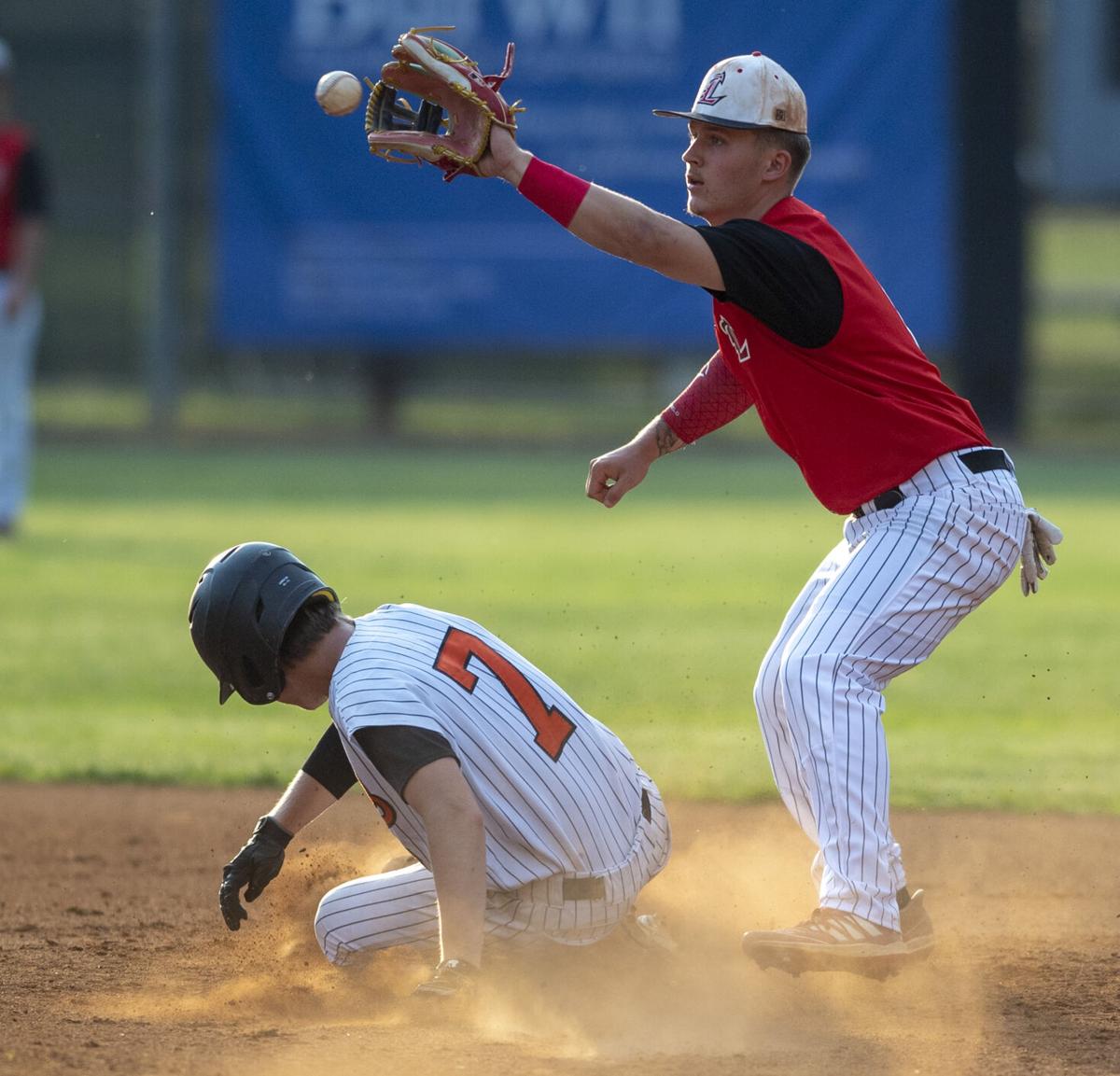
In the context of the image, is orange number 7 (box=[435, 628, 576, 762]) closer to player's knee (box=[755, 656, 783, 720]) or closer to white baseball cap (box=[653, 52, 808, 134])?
player's knee (box=[755, 656, 783, 720])

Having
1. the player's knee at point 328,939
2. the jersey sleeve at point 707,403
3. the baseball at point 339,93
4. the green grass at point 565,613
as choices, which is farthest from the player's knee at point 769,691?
the green grass at point 565,613

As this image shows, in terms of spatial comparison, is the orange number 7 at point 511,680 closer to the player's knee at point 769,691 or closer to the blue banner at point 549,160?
the player's knee at point 769,691

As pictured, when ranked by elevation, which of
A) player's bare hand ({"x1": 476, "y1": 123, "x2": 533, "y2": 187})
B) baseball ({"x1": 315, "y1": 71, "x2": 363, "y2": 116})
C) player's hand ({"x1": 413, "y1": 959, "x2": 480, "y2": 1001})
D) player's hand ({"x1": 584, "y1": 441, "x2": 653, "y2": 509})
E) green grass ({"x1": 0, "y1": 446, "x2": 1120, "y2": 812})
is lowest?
green grass ({"x1": 0, "y1": 446, "x2": 1120, "y2": 812})

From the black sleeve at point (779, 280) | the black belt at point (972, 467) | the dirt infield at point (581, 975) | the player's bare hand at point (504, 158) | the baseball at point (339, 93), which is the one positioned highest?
the baseball at point (339, 93)

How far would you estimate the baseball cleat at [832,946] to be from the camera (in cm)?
326

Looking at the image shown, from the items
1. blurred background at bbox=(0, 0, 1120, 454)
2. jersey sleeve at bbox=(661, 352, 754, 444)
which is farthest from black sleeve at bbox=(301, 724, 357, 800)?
blurred background at bbox=(0, 0, 1120, 454)

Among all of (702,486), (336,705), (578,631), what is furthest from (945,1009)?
(702,486)

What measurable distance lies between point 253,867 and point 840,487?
139 cm

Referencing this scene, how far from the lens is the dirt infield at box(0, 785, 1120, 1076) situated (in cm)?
305

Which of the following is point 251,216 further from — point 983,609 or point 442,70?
point 442,70

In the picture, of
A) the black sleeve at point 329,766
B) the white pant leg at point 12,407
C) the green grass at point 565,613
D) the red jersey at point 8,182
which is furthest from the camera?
the red jersey at point 8,182

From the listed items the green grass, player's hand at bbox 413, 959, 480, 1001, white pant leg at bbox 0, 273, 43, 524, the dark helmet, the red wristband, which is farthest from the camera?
white pant leg at bbox 0, 273, 43, 524

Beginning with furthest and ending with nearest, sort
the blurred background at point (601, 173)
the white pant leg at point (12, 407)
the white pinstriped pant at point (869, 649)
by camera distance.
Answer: the blurred background at point (601, 173), the white pant leg at point (12, 407), the white pinstriped pant at point (869, 649)

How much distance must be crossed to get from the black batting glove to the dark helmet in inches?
14.7
